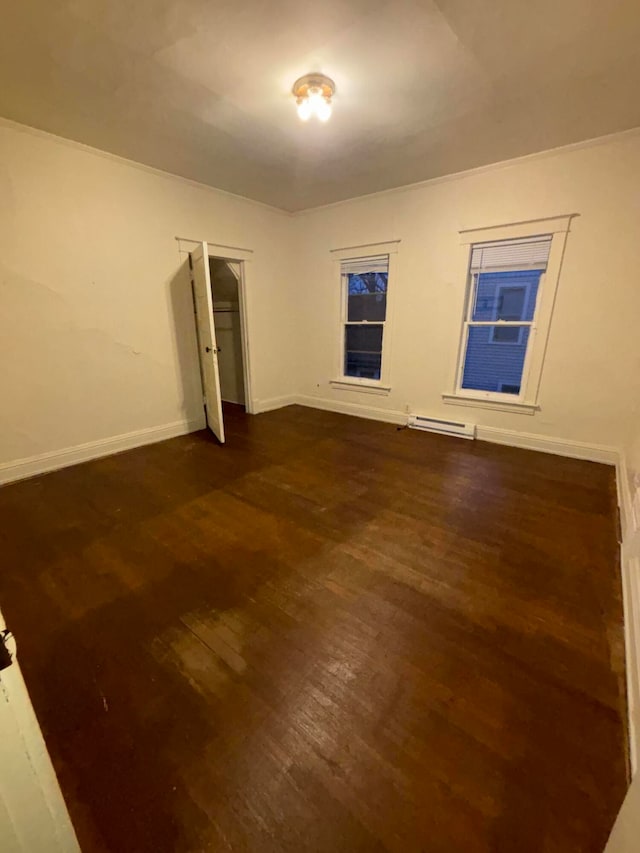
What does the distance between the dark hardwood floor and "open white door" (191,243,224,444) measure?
1.28 metres

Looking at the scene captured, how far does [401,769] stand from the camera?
1055 millimetres

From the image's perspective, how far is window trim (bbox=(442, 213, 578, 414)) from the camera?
3.12 metres

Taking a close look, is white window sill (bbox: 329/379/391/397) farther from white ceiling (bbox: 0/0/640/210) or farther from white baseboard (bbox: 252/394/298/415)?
white ceiling (bbox: 0/0/640/210)

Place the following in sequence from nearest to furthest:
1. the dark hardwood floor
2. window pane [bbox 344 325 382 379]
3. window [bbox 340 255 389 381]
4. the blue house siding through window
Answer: the dark hardwood floor, window [bbox 340 255 389 381], window pane [bbox 344 325 382 379], the blue house siding through window

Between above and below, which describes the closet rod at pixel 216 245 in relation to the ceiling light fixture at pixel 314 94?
below

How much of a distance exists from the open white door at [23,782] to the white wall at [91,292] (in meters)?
3.11

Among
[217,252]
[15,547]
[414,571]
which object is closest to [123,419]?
[15,547]

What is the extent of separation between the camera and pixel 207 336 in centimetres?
361

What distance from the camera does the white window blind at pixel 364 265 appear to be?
4191 millimetres

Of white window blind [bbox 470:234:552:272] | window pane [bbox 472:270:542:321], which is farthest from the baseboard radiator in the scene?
white window blind [bbox 470:234:552:272]

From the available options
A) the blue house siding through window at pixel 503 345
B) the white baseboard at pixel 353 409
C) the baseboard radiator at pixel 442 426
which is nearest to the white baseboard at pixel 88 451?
the white baseboard at pixel 353 409

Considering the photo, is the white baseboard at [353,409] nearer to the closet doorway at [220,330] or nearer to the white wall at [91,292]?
the closet doorway at [220,330]

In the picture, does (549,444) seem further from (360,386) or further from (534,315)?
(360,386)

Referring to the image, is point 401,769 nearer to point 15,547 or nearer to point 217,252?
point 15,547
